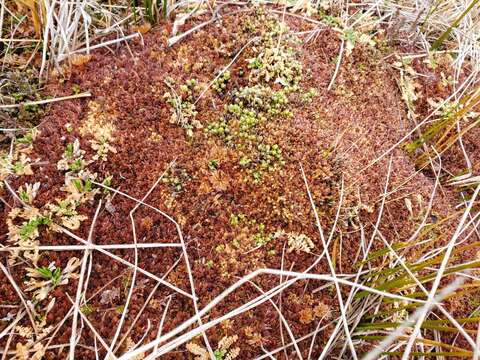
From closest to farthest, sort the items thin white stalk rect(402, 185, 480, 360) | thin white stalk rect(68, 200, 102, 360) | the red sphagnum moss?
1. thin white stalk rect(402, 185, 480, 360)
2. thin white stalk rect(68, 200, 102, 360)
3. the red sphagnum moss

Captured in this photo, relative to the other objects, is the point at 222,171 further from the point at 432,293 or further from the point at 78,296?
the point at 432,293

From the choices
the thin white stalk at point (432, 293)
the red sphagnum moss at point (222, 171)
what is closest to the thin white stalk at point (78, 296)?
the red sphagnum moss at point (222, 171)

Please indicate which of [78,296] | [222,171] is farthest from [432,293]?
[78,296]

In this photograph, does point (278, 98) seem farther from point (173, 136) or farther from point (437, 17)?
point (437, 17)

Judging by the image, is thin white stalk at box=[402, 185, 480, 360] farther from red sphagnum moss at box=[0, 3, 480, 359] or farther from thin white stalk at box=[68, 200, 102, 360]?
thin white stalk at box=[68, 200, 102, 360]

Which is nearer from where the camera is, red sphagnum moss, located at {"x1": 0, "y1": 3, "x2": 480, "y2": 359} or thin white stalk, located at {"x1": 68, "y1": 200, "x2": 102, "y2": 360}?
thin white stalk, located at {"x1": 68, "y1": 200, "x2": 102, "y2": 360}

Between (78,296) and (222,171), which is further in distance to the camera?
(222,171)

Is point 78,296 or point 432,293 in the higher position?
point 432,293

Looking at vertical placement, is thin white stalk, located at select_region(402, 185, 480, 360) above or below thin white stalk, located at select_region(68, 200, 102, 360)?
above

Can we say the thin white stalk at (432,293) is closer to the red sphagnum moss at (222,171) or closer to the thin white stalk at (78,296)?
the red sphagnum moss at (222,171)

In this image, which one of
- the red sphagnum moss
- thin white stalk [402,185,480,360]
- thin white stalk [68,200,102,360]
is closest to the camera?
thin white stalk [402,185,480,360]

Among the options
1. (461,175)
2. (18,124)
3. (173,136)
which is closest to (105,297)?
(173,136)

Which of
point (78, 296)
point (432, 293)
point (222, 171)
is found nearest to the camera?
point (432, 293)

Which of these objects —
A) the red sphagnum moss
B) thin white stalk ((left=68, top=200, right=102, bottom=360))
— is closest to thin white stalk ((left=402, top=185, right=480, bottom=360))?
the red sphagnum moss
